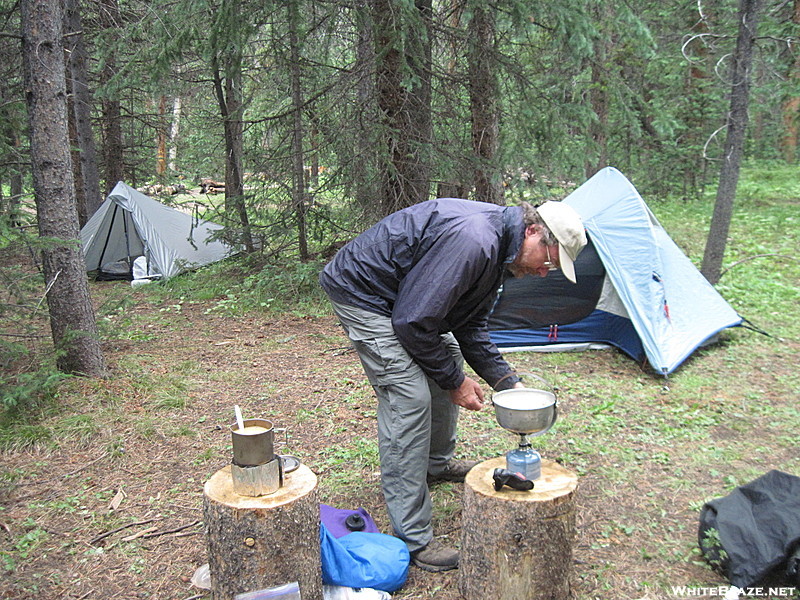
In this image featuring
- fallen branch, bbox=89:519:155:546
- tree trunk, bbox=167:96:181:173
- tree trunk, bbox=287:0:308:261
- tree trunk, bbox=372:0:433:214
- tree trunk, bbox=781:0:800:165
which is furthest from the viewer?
tree trunk, bbox=167:96:181:173

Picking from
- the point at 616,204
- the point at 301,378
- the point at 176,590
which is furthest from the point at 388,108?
the point at 176,590

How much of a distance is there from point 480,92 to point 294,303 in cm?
318

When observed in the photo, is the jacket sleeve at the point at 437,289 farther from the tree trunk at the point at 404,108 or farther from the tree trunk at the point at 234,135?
the tree trunk at the point at 234,135

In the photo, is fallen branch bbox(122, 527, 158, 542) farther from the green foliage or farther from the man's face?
the man's face

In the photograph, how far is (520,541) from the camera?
8.42ft

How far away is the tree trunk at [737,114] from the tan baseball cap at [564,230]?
→ 15.7 ft

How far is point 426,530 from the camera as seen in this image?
300 centimetres

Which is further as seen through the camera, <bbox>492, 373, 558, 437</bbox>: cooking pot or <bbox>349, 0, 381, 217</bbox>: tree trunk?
<bbox>349, 0, 381, 217</bbox>: tree trunk

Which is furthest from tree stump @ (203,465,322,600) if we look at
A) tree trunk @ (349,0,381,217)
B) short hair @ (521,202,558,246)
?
tree trunk @ (349,0,381,217)

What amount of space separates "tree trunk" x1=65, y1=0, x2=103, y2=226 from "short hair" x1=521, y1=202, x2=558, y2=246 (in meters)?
7.96

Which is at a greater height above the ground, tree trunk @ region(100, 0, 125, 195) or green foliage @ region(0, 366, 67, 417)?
tree trunk @ region(100, 0, 125, 195)

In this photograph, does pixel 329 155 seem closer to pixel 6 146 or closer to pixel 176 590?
pixel 6 146

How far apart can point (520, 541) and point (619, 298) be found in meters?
3.66
